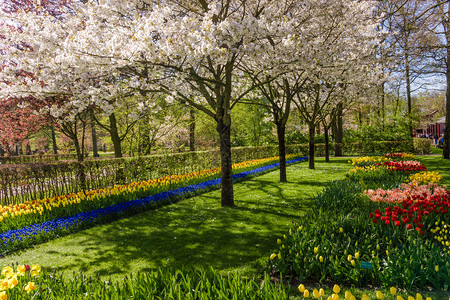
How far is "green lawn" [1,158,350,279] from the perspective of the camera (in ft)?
13.2

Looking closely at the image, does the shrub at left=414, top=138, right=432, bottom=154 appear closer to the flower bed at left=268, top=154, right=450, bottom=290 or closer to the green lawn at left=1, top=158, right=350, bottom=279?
the green lawn at left=1, top=158, right=350, bottom=279

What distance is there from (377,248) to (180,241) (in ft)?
10.4

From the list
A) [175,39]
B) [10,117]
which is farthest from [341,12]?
[10,117]

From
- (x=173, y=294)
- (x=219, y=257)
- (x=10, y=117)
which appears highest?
(x=10, y=117)

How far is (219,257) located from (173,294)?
1857 millimetres

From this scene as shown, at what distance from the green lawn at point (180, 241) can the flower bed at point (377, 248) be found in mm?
688

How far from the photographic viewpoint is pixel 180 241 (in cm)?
489

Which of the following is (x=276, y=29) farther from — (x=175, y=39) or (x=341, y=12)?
(x=341, y=12)

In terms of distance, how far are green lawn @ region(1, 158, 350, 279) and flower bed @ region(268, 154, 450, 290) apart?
0.69 metres

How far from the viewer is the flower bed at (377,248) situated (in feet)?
9.30

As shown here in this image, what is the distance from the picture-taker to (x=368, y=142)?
22.1 m

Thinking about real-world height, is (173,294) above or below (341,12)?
below

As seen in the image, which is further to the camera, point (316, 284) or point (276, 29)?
point (276, 29)

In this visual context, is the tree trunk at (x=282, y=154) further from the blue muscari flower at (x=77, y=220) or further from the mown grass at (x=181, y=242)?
the blue muscari flower at (x=77, y=220)
